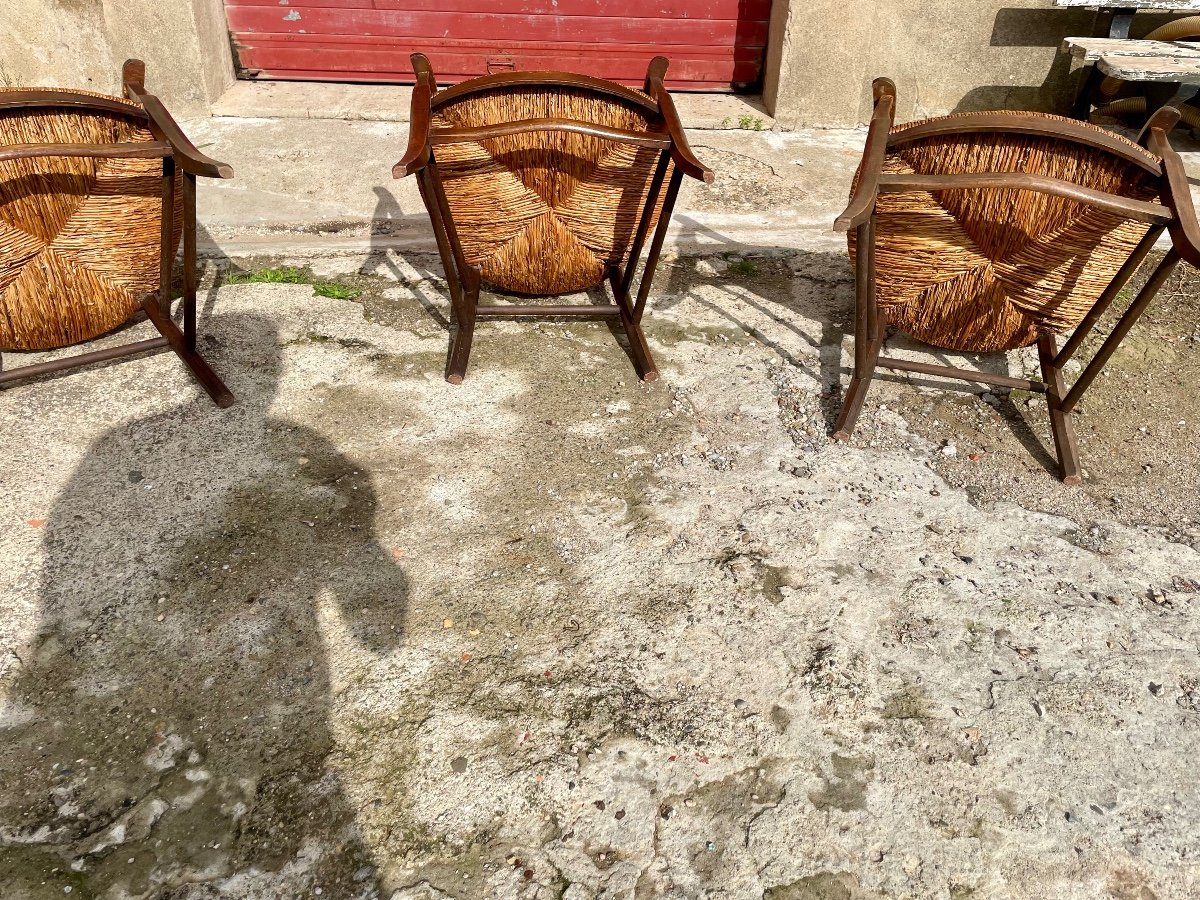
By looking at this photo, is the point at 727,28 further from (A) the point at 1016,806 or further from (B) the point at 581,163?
(A) the point at 1016,806

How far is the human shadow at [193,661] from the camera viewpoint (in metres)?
1.75

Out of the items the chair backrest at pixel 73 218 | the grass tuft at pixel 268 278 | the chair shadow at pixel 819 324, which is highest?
the chair backrest at pixel 73 218

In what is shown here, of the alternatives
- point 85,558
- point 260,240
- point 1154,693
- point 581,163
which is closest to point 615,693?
point 1154,693

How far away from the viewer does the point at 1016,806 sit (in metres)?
1.87

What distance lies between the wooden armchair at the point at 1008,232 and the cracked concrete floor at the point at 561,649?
15.9 inches

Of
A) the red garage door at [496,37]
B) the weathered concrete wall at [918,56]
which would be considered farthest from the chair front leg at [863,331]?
the red garage door at [496,37]

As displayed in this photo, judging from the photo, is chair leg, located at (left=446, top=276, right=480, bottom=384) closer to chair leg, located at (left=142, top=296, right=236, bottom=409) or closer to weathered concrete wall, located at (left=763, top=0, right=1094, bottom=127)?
chair leg, located at (left=142, top=296, right=236, bottom=409)

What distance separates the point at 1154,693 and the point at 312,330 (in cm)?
308

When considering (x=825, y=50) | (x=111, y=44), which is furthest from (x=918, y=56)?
(x=111, y=44)

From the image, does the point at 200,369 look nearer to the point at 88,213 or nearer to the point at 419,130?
the point at 88,213

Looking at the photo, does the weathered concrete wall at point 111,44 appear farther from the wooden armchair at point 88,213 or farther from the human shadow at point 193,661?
the human shadow at point 193,661

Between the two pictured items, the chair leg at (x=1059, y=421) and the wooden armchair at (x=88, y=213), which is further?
the chair leg at (x=1059, y=421)

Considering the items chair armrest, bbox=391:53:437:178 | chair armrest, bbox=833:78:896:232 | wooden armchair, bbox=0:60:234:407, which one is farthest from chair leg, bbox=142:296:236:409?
chair armrest, bbox=833:78:896:232

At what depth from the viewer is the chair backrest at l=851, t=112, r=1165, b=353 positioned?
2266mm
